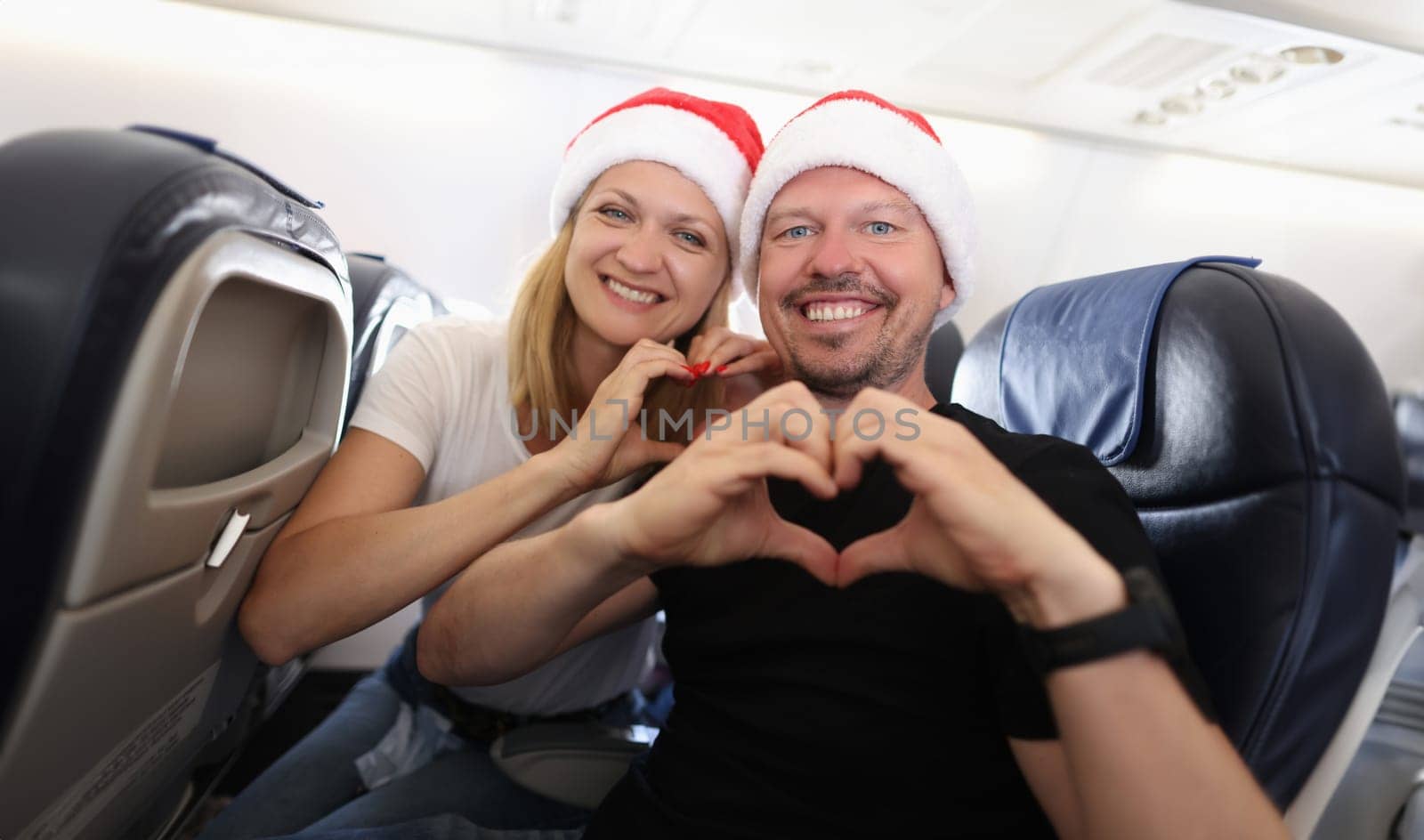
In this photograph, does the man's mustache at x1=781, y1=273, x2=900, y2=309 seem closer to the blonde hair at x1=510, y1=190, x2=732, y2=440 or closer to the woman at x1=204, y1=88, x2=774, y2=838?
the woman at x1=204, y1=88, x2=774, y2=838

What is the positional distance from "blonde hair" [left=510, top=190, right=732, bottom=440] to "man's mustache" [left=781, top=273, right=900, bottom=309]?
1.07 ft

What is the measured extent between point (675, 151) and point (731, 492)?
996mm

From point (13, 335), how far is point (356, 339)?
1.04 m

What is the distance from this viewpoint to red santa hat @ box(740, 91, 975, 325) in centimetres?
139

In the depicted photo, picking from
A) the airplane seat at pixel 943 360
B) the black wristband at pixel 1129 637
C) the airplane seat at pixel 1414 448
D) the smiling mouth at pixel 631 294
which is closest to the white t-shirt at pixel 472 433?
the smiling mouth at pixel 631 294

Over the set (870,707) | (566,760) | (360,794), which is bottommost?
(360,794)

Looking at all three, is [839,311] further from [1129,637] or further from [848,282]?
[1129,637]

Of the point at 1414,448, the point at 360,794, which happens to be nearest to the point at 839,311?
the point at 360,794

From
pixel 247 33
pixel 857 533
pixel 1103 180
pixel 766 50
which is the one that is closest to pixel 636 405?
pixel 857 533

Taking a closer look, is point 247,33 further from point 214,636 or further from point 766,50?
point 214,636

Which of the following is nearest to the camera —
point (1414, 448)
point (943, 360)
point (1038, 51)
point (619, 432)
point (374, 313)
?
point (619, 432)

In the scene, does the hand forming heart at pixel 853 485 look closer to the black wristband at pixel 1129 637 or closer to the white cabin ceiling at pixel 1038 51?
the black wristband at pixel 1129 637

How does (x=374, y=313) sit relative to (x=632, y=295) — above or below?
below

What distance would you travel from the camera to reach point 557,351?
1.64m
